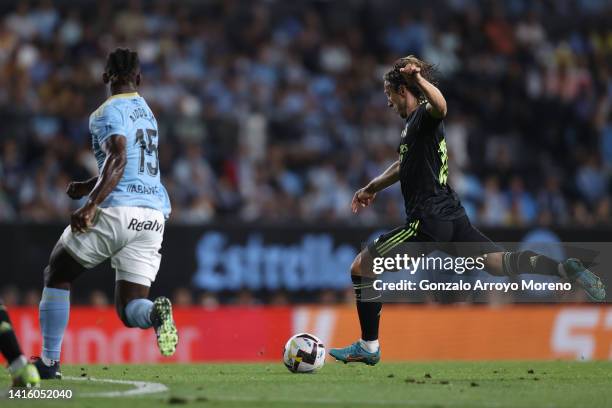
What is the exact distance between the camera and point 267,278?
59.9ft

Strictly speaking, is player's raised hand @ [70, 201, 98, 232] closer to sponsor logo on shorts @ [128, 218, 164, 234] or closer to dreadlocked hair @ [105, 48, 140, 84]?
sponsor logo on shorts @ [128, 218, 164, 234]

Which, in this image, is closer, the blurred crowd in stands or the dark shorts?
the dark shorts

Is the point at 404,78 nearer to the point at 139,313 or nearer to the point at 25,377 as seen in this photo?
the point at 139,313

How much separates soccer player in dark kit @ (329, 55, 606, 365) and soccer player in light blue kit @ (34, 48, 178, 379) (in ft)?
6.85

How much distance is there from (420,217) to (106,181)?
2891 mm

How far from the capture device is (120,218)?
29.7 feet

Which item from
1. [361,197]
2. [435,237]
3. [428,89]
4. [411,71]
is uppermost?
[411,71]

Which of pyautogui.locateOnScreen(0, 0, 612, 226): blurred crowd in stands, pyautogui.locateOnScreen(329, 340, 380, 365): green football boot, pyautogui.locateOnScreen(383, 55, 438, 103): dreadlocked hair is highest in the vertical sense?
pyautogui.locateOnScreen(0, 0, 612, 226): blurred crowd in stands

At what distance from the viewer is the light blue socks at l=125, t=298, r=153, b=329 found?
350 inches

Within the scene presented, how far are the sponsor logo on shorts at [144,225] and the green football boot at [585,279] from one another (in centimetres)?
347

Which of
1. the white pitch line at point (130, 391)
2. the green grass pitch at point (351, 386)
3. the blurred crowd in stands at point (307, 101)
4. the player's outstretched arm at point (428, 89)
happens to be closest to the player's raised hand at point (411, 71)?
the player's outstretched arm at point (428, 89)

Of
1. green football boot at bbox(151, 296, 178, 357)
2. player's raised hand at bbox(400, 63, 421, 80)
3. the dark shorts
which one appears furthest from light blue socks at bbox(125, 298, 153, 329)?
player's raised hand at bbox(400, 63, 421, 80)

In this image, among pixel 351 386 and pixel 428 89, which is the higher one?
pixel 428 89

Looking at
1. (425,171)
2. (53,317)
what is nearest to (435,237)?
(425,171)
